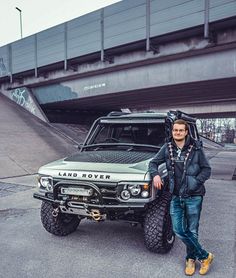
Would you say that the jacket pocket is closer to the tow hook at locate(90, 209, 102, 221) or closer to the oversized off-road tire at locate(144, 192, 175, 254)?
the oversized off-road tire at locate(144, 192, 175, 254)

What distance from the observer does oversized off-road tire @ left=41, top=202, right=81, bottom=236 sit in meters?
4.28

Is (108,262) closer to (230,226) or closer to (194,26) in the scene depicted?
(230,226)

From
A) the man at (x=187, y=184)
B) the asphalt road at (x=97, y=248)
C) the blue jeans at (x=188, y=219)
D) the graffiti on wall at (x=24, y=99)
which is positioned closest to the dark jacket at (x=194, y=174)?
the man at (x=187, y=184)

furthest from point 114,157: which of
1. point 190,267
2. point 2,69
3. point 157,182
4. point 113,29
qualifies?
point 2,69

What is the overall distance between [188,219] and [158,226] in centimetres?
54

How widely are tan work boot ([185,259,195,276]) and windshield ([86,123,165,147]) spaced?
187 centimetres

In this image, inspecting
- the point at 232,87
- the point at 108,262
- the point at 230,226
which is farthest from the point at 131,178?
the point at 232,87


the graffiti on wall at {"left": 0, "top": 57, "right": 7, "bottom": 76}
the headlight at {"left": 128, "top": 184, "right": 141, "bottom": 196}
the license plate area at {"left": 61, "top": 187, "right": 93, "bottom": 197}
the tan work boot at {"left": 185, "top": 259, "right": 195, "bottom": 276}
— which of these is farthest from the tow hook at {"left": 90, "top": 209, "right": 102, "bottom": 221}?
the graffiti on wall at {"left": 0, "top": 57, "right": 7, "bottom": 76}

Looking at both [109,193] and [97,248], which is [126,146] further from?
[97,248]

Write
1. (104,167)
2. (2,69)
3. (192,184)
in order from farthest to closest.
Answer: (2,69)
(104,167)
(192,184)

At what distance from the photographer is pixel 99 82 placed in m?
16.2

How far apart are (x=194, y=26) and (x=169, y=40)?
1580mm

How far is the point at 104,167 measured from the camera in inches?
144

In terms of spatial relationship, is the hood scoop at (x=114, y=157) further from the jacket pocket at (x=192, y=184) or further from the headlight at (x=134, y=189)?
the jacket pocket at (x=192, y=184)
